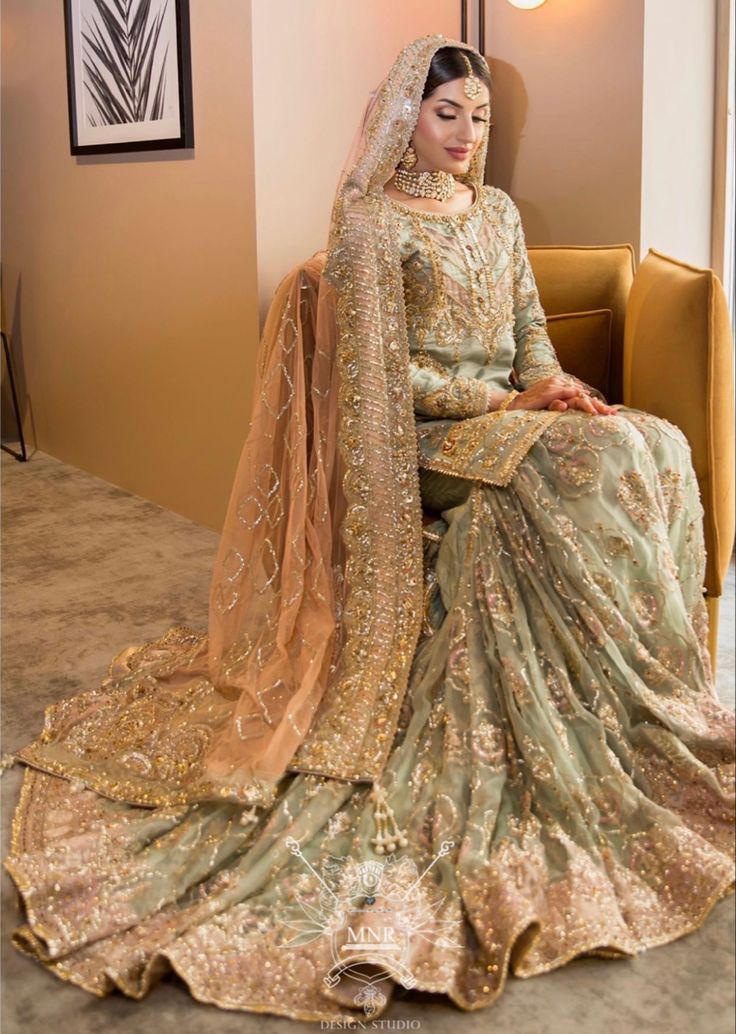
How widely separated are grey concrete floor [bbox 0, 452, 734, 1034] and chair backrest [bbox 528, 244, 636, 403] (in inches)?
31.0

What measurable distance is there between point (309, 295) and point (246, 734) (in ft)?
3.28

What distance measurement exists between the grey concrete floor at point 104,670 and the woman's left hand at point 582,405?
2.57 ft

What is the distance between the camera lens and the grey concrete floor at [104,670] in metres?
1.62

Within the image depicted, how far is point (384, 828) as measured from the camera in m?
1.93

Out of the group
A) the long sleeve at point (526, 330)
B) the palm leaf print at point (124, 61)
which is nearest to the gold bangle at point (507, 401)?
the long sleeve at point (526, 330)

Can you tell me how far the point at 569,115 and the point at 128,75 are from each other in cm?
155

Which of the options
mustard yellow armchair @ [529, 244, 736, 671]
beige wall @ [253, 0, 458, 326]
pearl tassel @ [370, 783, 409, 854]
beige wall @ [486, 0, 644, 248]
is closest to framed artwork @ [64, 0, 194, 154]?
beige wall @ [253, 0, 458, 326]

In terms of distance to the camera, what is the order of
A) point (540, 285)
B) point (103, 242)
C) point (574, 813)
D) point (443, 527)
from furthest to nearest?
point (103, 242) → point (540, 285) → point (443, 527) → point (574, 813)

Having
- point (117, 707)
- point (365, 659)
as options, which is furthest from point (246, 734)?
point (117, 707)

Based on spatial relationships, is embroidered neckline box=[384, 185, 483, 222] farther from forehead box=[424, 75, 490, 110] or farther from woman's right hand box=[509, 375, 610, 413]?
woman's right hand box=[509, 375, 610, 413]

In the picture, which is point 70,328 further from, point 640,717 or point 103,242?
point 640,717

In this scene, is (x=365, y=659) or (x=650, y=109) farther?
(x=650, y=109)

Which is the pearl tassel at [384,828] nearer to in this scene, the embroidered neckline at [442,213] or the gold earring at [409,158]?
the embroidered neckline at [442,213]

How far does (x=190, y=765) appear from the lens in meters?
2.20
